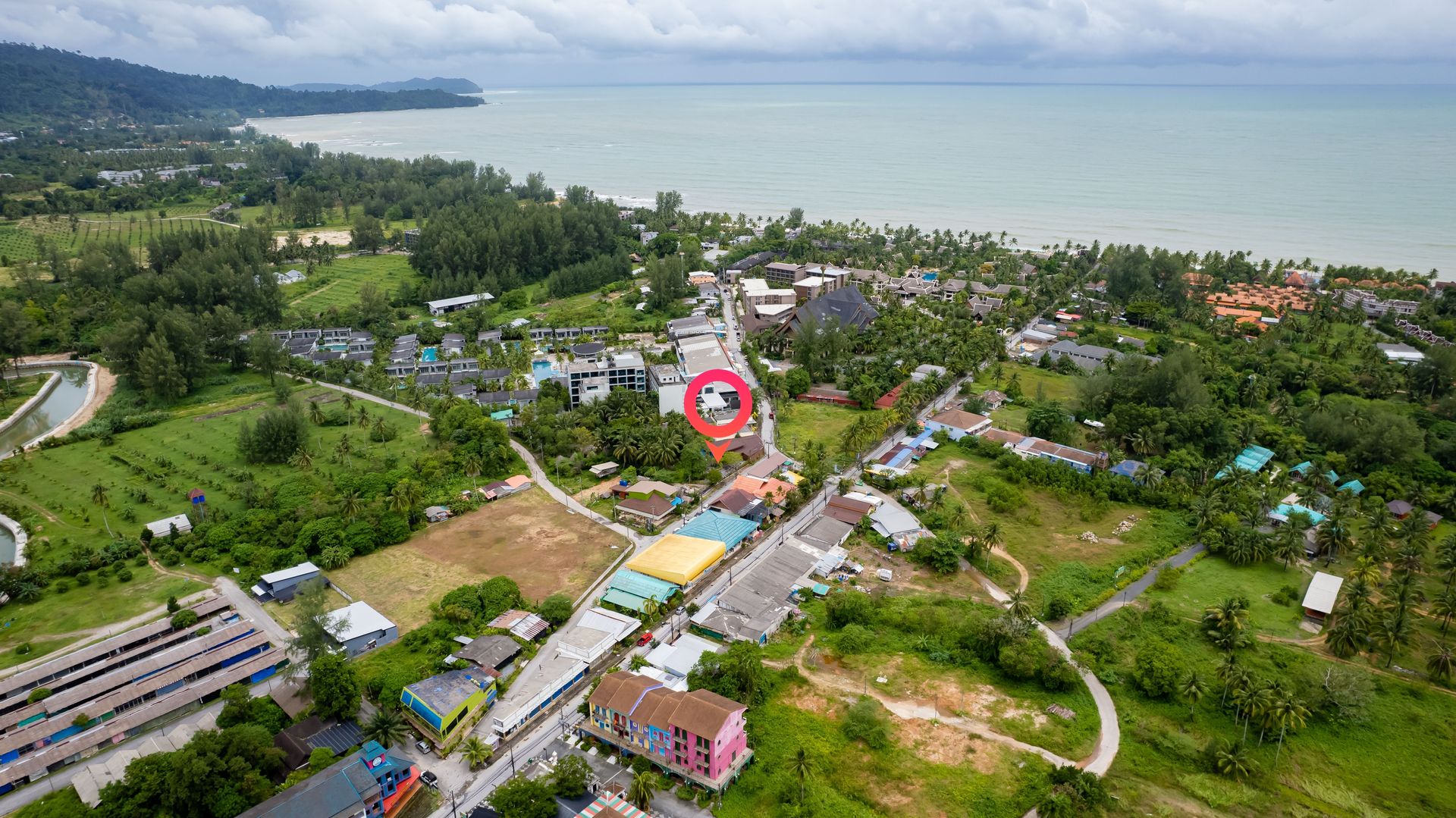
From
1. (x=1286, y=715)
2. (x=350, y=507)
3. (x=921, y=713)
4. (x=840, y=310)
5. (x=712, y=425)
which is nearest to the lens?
(x=1286, y=715)

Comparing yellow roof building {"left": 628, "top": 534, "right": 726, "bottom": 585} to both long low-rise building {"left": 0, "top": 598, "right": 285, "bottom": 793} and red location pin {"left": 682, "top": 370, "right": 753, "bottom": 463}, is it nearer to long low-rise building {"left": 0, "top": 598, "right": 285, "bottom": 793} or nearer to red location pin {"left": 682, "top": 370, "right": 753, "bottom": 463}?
red location pin {"left": 682, "top": 370, "right": 753, "bottom": 463}

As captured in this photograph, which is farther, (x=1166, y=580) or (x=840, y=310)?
(x=840, y=310)

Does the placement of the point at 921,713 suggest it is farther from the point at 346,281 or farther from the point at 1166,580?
the point at 346,281

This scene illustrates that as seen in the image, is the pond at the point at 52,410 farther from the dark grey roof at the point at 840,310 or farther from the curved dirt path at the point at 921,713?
the dark grey roof at the point at 840,310

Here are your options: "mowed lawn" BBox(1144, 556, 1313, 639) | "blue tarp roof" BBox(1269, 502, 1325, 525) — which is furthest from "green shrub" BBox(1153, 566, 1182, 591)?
"blue tarp roof" BBox(1269, 502, 1325, 525)

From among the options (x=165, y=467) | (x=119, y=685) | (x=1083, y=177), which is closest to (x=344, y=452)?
(x=165, y=467)

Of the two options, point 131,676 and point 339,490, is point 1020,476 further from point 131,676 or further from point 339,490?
point 131,676
